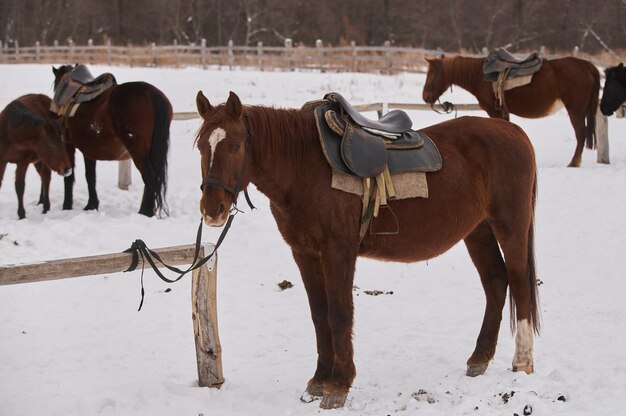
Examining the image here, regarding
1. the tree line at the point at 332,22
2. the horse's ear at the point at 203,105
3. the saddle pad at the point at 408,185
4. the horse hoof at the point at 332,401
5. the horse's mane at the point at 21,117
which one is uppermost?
the tree line at the point at 332,22

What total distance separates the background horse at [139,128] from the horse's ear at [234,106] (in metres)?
5.17

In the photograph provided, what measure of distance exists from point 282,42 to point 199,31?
4522mm

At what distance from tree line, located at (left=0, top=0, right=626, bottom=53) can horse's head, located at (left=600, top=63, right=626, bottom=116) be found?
20.7 metres

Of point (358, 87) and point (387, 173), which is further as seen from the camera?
point (358, 87)

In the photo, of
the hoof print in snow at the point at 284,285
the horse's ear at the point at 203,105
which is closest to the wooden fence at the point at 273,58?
the hoof print in snow at the point at 284,285

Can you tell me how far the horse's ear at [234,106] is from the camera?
11.9ft

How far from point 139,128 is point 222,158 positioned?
17.6 ft

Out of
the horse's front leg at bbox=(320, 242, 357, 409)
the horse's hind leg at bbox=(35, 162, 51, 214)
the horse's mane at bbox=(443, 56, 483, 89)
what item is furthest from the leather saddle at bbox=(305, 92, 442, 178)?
the horse's mane at bbox=(443, 56, 483, 89)

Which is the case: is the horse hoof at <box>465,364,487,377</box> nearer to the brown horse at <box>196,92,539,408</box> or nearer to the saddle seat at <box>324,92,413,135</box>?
the brown horse at <box>196,92,539,408</box>

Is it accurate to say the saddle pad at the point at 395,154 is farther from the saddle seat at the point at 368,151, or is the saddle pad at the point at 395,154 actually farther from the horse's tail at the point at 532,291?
the horse's tail at the point at 532,291

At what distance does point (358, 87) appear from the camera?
64.0 ft

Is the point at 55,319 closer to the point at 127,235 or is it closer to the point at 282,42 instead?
the point at 127,235

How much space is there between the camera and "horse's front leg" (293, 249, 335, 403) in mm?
4207

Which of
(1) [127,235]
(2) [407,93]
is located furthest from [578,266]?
(2) [407,93]
